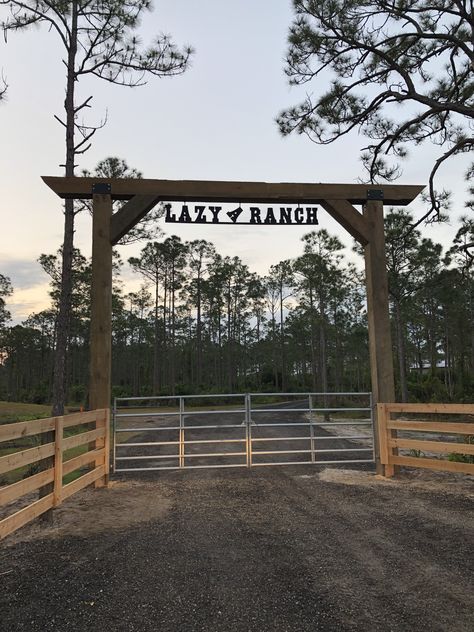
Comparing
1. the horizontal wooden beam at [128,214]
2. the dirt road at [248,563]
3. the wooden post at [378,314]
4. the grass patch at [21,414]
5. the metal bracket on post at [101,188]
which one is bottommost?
the grass patch at [21,414]

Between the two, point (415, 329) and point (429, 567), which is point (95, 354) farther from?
point (415, 329)

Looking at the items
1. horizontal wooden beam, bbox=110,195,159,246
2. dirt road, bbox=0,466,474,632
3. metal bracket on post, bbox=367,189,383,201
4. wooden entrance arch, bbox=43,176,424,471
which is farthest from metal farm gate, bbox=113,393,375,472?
metal bracket on post, bbox=367,189,383,201

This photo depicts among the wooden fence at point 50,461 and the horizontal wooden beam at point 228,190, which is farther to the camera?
the horizontal wooden beam at point 228,190

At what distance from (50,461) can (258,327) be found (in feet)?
182

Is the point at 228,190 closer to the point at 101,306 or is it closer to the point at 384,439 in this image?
the point at 101,306

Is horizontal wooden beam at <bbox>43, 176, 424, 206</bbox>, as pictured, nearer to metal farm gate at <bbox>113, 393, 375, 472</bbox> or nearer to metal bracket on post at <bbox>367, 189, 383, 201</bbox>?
metal bracket on post at <bbox>367, 189, 383, 201</bbox>

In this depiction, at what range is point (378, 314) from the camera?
24.5 ft

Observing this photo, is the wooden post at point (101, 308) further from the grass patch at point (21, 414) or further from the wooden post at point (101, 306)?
the grass patch at point (21, 414)

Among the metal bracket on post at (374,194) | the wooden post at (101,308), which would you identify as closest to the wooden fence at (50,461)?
the wooden post at (101,308)

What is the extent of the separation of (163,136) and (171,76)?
2966 millimetres

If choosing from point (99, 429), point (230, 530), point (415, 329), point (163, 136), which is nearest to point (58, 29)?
point (163, 136)

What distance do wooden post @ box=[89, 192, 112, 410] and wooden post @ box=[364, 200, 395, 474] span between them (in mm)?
4271

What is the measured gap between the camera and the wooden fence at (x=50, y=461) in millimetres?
3670

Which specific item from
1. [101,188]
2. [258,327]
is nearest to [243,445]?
[101,188]
